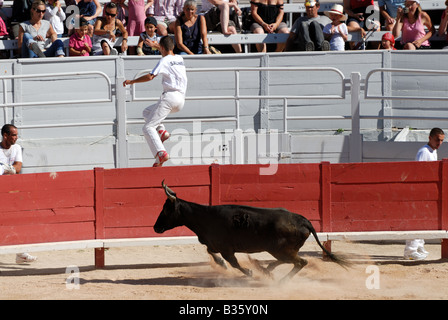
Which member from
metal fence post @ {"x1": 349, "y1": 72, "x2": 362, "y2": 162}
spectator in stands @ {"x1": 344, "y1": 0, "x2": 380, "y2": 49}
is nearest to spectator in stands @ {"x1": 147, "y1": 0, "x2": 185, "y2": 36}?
spectator in stands @ {"x1": 344, "y1": 0, "x2": 380, "y2": 49}

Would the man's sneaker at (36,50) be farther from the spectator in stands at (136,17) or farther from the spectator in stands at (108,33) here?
the spectator in stands at (136,17)

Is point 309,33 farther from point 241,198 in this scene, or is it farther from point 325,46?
point 241,198

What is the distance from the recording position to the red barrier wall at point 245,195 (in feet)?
30.9

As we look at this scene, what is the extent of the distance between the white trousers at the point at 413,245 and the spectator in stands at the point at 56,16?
631cm

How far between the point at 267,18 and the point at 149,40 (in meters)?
1.85

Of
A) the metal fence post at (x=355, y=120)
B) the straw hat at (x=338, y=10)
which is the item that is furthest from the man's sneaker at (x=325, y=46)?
the metal fence post at (x=355, y=120)

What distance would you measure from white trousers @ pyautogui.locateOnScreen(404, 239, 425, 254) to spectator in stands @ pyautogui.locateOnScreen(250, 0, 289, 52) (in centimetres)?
448

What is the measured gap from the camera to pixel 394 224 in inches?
388

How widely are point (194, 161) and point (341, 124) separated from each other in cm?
245

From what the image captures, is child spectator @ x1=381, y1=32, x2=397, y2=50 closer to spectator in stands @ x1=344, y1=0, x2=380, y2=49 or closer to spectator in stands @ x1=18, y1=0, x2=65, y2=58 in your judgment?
spectator in stands @ x1=344, y1=0, x2=380, y2=49

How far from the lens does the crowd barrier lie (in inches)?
370

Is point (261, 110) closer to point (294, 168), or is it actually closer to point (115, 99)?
point (115, 99)
